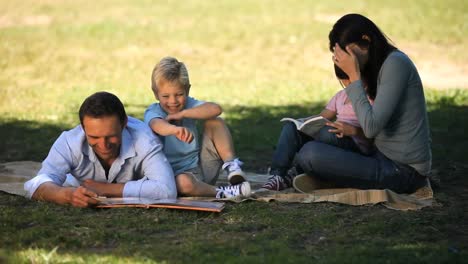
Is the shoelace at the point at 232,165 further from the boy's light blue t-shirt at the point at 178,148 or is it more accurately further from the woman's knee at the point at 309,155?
the woman's knee at the point at 309,155

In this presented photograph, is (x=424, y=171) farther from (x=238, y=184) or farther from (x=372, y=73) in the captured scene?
(x=238, y=184)

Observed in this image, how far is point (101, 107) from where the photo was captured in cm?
567

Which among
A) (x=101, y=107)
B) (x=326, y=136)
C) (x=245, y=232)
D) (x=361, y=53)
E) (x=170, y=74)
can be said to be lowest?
(x=245, y=232)

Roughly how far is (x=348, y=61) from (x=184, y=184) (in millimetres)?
1525

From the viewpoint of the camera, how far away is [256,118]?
1052 cm

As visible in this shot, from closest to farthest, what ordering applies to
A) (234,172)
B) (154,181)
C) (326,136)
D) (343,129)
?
(154,181)
(343,129)
(234,172)
(326,136)

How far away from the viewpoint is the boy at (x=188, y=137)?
243 inches

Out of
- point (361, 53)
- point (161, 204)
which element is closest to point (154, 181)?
point (161, 204)

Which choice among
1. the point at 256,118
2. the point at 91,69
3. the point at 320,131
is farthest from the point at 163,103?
the point at 91,69

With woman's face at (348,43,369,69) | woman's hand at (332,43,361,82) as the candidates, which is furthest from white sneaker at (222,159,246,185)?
woman's face at (348,43,369,69)

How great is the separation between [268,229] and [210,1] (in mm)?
20236

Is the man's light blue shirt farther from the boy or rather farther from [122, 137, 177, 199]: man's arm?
the boy

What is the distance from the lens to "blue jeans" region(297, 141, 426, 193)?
6.25m

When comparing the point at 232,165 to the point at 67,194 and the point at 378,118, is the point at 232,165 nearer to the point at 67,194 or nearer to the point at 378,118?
the point at 378,118
